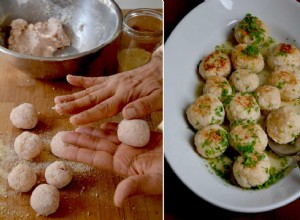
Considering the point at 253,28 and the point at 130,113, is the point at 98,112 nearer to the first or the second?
the point at 130,113

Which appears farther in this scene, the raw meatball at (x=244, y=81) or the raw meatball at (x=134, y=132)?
the raw meatball at (x=244, y=81)

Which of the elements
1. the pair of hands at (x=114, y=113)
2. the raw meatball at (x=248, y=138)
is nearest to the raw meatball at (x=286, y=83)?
the raw meatball at (x=248, y=138)

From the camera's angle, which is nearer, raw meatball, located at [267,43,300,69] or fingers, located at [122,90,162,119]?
fingers, located at [122,90,162,119]

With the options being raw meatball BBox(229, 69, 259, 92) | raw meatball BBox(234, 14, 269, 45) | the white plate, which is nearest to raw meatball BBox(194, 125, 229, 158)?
the white plate

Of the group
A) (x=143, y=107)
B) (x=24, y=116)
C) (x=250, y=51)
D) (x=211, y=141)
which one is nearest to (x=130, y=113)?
(x=143, y=107)

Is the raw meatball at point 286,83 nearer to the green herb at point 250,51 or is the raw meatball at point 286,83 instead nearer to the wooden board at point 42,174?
the green herb at point 250,51

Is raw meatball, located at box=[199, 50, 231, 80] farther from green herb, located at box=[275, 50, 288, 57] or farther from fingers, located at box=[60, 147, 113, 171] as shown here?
fingers, located at box=[60, 147, 113, 171]
